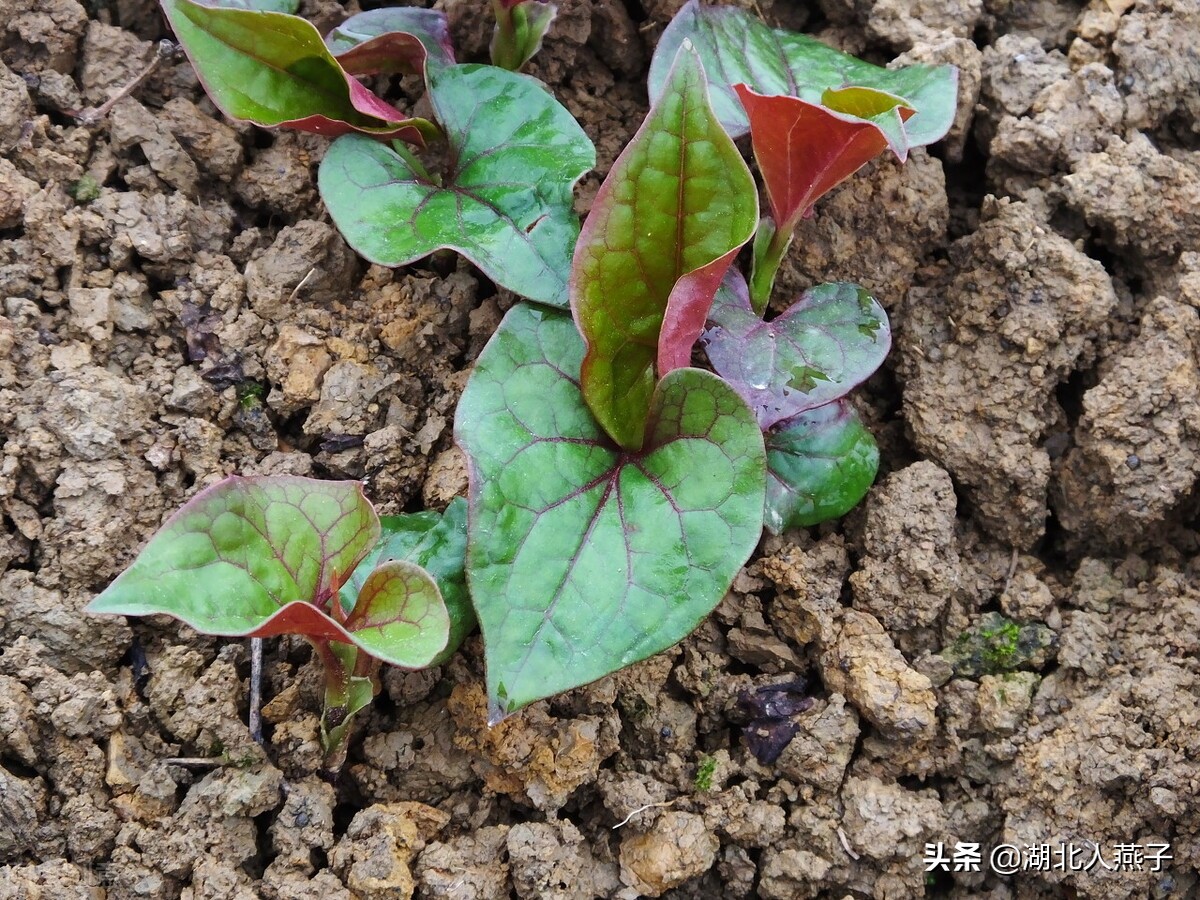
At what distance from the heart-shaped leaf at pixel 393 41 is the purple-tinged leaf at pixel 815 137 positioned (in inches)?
26.6

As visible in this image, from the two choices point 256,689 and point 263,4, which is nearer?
point 256,689

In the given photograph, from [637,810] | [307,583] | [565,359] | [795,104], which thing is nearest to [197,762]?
[307,583]

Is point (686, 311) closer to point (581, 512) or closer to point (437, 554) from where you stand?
point (581, 512)

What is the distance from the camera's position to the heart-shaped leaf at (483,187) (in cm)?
171

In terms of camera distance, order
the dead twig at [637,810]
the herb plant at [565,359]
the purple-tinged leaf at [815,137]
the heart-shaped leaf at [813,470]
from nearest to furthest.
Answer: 1. the herb plant at [565,359]
2. the purple-tinged leaf at [815,137]
3. the dead twig at [637,810]
4. the heart-shaped leaf at [813,470]

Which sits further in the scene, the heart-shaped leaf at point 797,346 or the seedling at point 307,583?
the heart-shaped leaf at point 797,346

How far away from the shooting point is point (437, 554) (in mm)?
1634

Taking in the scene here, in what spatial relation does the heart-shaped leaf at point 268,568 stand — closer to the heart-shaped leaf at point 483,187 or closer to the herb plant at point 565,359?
the herb plant at point 565,359

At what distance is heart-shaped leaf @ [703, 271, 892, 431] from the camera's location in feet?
5.63

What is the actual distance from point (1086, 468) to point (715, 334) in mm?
812

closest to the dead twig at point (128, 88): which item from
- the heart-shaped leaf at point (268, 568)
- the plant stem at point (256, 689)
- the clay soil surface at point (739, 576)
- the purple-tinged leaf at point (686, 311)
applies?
the clay soil surface at point (739, 576)

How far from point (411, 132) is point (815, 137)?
0.78 metres

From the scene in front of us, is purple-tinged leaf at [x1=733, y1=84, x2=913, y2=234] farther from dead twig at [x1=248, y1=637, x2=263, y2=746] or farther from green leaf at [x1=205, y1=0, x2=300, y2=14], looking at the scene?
dead twig at [x1=248, y1=637, x2=263, y2=746]

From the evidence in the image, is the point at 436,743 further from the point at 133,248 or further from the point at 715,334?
the point at 133,248
